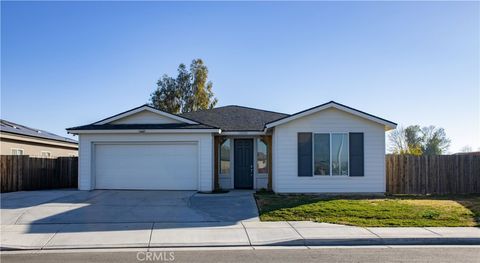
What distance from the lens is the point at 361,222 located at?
11.9 m

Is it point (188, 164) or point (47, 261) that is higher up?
point (188, 164)

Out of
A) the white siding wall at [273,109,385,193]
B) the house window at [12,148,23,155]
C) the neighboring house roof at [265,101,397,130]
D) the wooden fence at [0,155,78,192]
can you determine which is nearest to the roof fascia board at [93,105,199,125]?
the wooden fence at [0,155,78,192]

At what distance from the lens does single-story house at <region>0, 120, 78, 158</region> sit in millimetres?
22047

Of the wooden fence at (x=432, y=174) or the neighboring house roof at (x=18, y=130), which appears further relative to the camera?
the neighboring house roof at (x=18, y=130)

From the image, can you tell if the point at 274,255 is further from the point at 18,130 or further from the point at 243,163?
the point at 18,130

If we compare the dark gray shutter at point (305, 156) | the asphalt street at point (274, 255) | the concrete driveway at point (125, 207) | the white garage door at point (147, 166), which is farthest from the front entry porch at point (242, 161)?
the asphalt street at point (274, 255)

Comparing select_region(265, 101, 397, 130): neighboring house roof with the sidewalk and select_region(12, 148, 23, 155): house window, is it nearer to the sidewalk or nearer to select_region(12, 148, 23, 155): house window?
the sidewalk

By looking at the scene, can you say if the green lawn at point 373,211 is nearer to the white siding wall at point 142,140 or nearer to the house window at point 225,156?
the white siding wall at point 142,140

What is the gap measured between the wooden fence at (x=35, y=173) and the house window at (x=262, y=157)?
31.0 ft

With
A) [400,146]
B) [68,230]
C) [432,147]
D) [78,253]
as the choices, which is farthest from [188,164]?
[432,147]

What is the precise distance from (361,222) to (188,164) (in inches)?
344

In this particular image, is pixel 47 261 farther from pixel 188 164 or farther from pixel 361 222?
pixel 188 164

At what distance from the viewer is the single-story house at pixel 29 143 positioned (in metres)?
22.0

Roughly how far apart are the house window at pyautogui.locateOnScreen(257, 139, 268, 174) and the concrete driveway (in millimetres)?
2982
